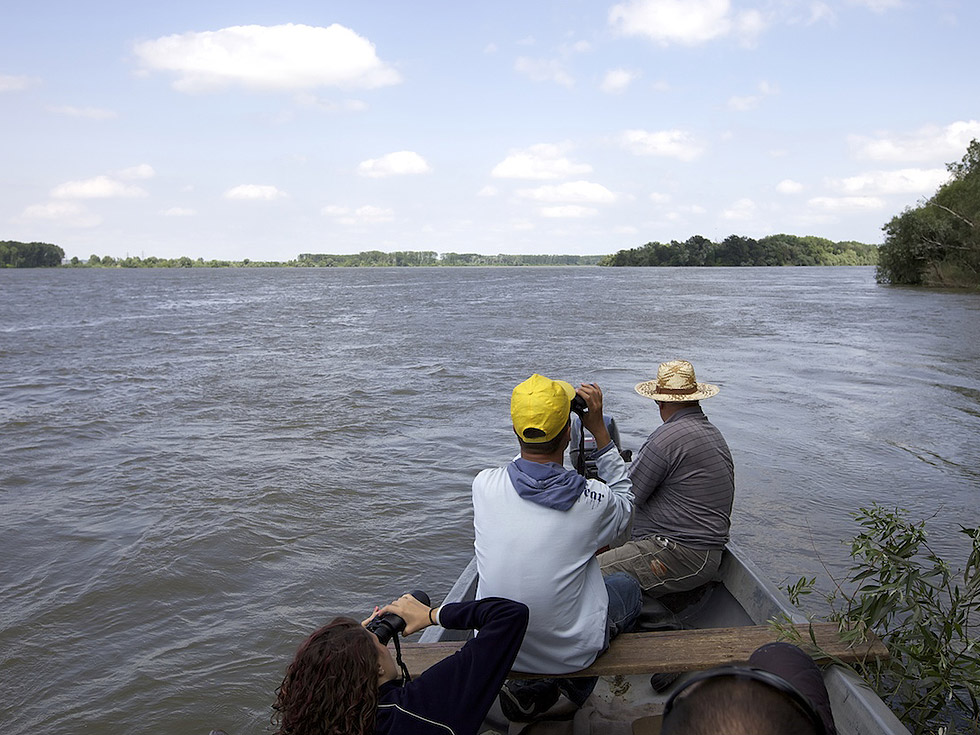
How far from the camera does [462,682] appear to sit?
8.64 ft

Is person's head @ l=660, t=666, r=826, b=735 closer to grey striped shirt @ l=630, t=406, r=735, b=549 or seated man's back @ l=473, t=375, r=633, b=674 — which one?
seated man's back @ l=473, t=375, r=633, b=674

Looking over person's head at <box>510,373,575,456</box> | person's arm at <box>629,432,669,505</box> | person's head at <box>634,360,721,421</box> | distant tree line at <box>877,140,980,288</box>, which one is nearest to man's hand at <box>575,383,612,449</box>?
person's head at <box>510,373,575,456</box>

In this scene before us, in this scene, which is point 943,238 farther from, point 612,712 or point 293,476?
point 612,712

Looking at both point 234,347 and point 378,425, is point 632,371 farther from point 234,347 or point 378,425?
point 234,347

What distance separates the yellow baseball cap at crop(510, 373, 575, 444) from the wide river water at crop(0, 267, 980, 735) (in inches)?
141

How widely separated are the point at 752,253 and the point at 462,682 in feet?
566

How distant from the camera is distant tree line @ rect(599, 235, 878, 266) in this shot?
164125 mm

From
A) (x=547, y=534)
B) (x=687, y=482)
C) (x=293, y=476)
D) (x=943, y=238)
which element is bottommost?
(x=293, y=476)

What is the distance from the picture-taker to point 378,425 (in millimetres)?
13883

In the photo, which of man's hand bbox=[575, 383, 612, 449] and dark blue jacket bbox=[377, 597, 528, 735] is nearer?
dark blue jacket bbox=[377, 597, 528, 735]

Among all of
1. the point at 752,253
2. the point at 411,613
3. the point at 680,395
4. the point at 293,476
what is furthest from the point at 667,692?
the point at 752,253

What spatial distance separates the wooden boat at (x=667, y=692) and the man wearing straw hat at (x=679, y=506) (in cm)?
26

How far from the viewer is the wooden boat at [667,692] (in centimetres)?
316

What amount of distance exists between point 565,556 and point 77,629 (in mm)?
5504
